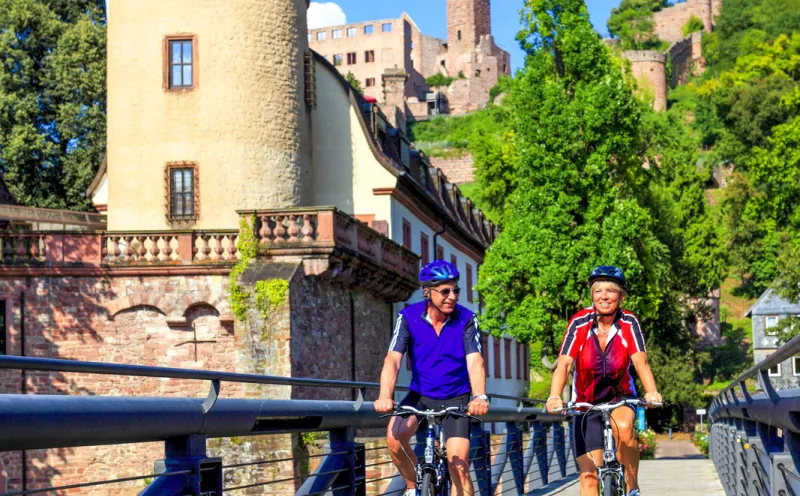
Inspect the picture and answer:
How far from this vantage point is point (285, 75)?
34281mm

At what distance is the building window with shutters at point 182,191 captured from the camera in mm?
33781

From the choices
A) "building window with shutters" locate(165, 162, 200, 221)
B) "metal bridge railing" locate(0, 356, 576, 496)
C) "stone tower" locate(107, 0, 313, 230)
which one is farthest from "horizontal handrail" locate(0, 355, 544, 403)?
"building window with shutters" locate(165, 162, 200, 221)

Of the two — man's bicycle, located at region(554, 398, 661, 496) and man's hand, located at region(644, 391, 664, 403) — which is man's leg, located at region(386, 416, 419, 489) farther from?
man's hand, located at region(644, 391, 664, 403)

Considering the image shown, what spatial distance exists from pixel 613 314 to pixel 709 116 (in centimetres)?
13460

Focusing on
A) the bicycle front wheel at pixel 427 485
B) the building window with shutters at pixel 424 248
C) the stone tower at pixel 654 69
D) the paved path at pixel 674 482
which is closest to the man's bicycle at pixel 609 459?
the bicycle front wheel at pixel 427 485

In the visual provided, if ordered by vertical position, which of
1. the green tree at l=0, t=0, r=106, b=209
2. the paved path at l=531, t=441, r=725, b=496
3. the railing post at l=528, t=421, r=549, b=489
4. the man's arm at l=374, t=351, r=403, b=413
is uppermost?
the green tree at l=0, t=0, r=106, b=209

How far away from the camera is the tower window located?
3400cm

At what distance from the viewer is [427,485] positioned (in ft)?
26.6

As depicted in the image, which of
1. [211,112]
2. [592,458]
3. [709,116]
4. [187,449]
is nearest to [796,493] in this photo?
[592,458]

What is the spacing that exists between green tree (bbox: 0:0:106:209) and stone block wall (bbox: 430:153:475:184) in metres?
81.2

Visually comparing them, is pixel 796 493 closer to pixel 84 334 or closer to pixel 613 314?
pixel 613 314

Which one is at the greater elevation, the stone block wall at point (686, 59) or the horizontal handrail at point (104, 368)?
the stone block wall at point (686, 59)

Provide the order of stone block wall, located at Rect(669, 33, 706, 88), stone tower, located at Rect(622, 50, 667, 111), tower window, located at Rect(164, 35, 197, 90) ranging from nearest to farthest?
1. tower window, located at Rect(164, 35, 197, 90)
2. stone tower, located at Rect(622, 50, 667, 111)
3. stone block wall, located at Rect(669, 33, 706, 88)

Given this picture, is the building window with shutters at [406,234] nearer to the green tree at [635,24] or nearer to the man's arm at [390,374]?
the man's arm at [390,374]
